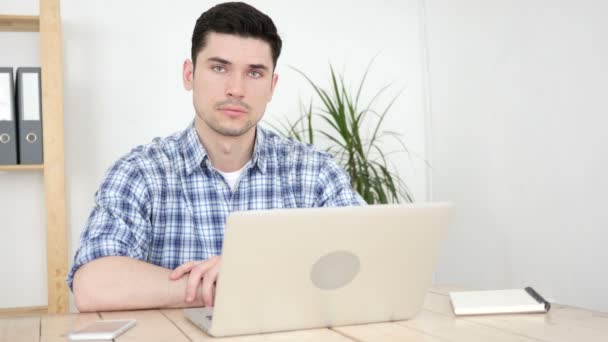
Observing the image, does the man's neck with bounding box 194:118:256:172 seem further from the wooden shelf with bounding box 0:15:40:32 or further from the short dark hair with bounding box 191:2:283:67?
the wooden shelf with bounding box 0:15:40:32

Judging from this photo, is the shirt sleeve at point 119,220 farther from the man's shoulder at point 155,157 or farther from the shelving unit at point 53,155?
the shelving unit at point 53,155

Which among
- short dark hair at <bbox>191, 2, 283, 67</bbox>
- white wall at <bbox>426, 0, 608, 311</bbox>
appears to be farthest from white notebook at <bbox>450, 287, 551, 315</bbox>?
white wall at <bbox>426, 0, 608, 311</bbox>

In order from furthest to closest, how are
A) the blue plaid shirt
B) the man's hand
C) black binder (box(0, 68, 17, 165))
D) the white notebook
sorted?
black binder (box(0, 68, 17, 165)) → the blue plaid shirt → the man's hand → the white notebook

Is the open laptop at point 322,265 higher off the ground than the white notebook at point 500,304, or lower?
higher

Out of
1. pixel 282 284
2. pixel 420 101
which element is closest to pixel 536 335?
pixel 282 284

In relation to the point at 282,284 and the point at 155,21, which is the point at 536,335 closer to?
the point at 282,284

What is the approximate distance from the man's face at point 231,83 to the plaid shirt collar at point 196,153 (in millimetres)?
63

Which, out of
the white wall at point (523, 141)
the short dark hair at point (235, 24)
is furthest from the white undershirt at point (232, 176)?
the white wall at point (523, 141)

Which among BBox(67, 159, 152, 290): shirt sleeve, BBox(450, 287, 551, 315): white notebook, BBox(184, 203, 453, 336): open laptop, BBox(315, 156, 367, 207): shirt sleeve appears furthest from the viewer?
BBox(315, 156, 367, 207): shirt sleeve

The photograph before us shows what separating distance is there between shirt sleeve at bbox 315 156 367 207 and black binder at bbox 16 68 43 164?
1.37 m

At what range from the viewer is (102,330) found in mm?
1201

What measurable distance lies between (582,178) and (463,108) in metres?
0.92

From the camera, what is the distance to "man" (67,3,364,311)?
191 cm

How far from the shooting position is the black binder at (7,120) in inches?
114
